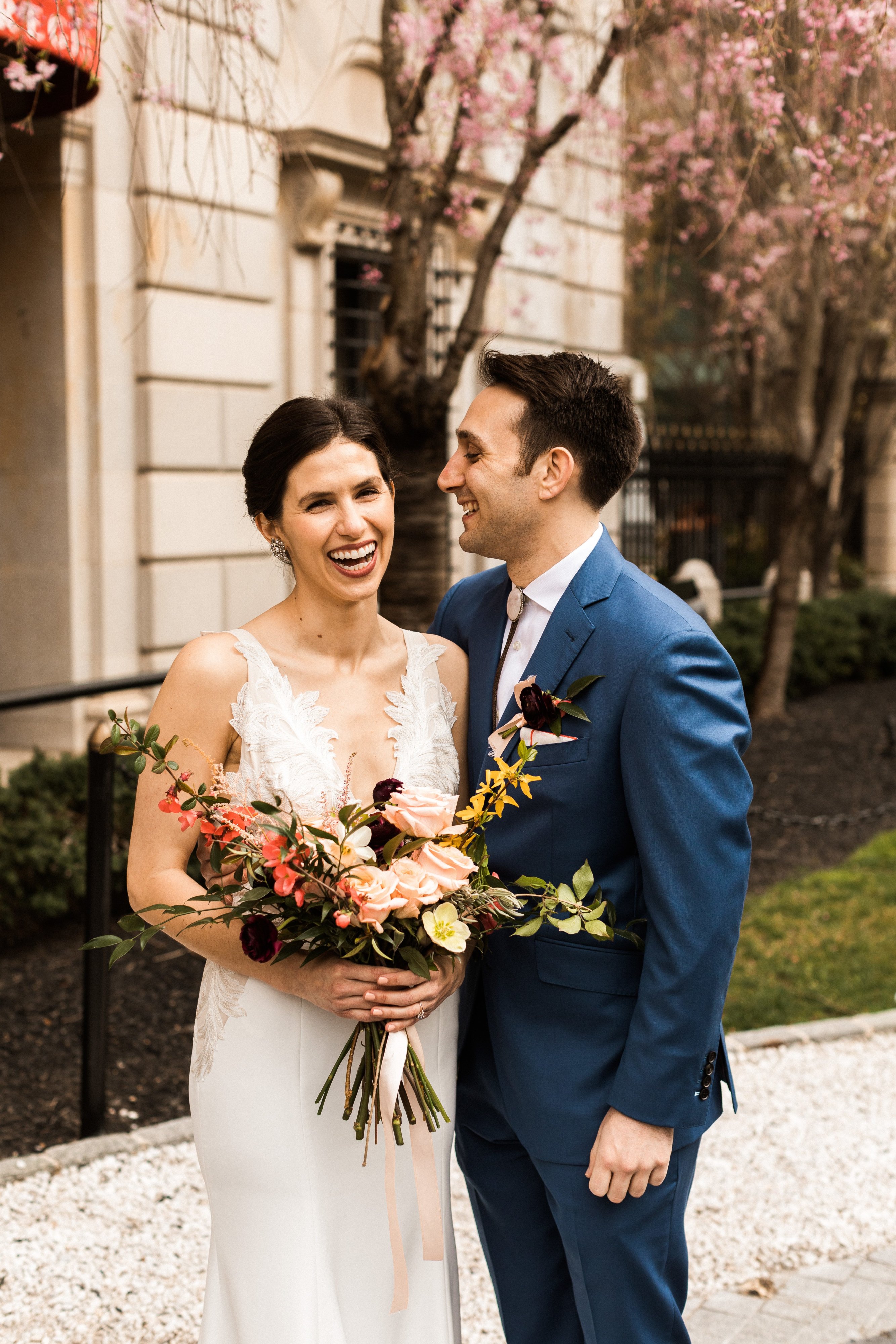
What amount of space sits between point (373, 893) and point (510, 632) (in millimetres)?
840

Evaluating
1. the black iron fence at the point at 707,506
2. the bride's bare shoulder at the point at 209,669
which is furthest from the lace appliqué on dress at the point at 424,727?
the black iron fence at the point at 707,506

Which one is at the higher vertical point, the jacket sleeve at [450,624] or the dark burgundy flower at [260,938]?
the jacket sleeve at [450,624]

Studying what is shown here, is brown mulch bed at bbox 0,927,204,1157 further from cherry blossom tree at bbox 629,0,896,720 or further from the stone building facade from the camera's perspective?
cherry blossom tree at bbox 629,0,896,720

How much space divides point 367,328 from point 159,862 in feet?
28.4

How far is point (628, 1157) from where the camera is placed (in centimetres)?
240

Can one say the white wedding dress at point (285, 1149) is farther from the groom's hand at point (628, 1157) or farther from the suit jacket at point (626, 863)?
the groom's hand at point (628, 1157)

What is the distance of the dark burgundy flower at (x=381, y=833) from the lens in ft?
7.29

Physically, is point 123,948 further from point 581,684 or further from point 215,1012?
point 581,684

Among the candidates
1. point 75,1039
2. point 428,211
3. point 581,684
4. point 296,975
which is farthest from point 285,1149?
point 428,211

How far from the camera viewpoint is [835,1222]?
163 inches

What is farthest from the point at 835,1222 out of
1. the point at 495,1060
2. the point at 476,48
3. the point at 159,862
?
the point at 476,48

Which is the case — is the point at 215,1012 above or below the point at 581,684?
below

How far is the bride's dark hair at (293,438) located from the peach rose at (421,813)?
2.42 feet

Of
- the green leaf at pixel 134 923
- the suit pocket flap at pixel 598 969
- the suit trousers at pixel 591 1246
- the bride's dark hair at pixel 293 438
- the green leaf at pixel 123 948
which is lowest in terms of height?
the suit trousers at pixel 591 1246
